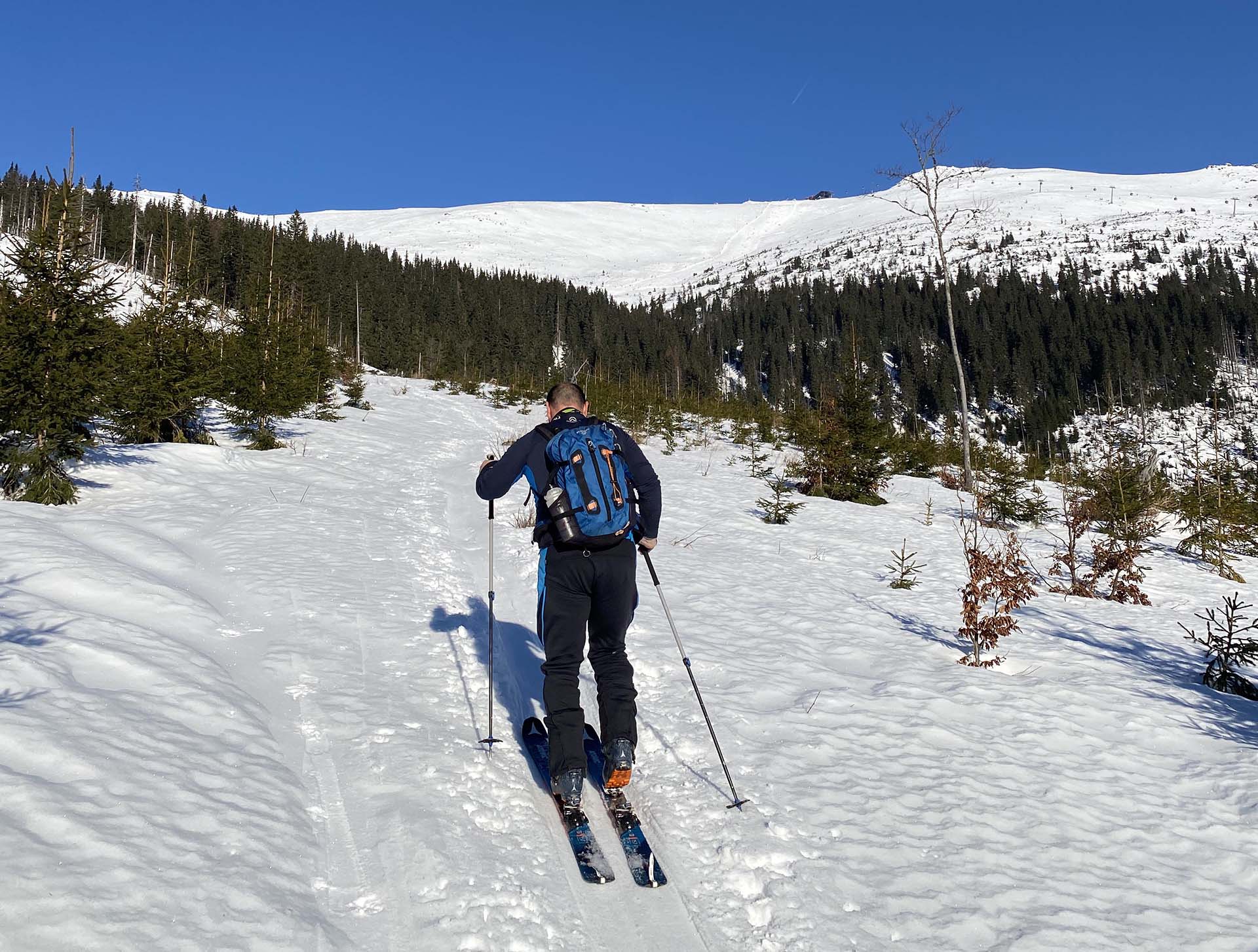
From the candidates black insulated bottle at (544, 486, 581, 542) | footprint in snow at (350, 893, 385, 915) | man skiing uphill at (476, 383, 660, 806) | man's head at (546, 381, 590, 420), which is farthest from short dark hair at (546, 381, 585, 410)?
footprint in snow at (350, 893, 385, 915)

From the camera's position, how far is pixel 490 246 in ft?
636

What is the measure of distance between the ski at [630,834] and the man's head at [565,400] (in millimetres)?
1938

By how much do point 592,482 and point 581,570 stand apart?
50 cm

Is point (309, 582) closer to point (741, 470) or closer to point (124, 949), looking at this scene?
point (124, 949)

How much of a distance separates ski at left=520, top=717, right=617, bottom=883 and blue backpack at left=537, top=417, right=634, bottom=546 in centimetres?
144

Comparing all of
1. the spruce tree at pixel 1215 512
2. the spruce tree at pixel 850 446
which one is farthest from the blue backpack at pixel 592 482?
the spruce tree at pixel 850 446

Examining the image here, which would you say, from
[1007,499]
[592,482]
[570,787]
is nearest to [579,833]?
[570,787]

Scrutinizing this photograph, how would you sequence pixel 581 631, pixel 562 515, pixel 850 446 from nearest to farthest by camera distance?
pixel 562 515 < pixel 581 631 < pixel 850 446

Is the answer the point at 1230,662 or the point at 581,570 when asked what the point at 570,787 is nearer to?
the point at 581,570

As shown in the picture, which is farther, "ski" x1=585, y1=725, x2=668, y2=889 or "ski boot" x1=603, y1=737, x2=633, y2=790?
"ski boot" x1=603, y1=737, x2=633, y2=790

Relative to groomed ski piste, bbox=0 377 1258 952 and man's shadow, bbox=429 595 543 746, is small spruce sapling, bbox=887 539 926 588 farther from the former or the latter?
man's shadow, bbox=429 595 543 746

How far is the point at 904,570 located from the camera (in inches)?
340

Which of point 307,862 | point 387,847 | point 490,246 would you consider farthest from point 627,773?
point 490,246

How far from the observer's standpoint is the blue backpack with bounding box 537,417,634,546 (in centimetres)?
347
